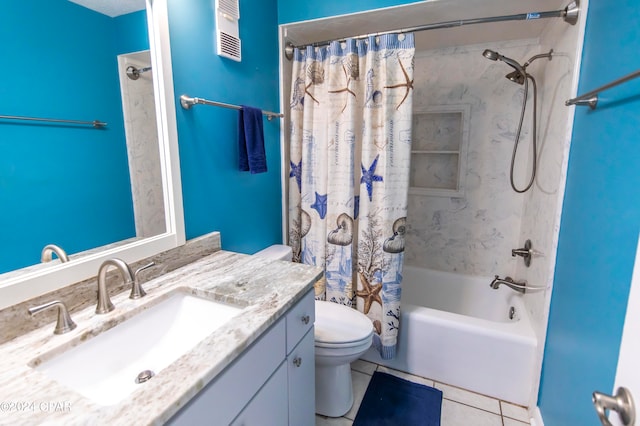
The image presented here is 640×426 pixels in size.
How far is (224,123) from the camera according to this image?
1568mm

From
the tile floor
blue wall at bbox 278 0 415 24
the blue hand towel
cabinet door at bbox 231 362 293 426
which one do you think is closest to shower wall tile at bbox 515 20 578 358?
the tile floor

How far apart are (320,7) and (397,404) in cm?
229

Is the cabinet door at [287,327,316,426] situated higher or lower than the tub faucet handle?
lower

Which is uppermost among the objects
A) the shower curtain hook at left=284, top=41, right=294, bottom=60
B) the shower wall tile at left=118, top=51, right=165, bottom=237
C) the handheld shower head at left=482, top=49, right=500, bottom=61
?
the shower curtain hook at left=284, top=41, right=294, bottom=60

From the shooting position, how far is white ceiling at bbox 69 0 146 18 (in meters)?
1.01

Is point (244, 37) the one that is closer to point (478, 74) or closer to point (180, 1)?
point (180, 1)

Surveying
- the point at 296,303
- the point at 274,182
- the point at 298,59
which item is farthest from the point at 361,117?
the point at 296,303

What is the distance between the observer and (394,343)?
75.1 inches

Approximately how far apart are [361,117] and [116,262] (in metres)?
1.46

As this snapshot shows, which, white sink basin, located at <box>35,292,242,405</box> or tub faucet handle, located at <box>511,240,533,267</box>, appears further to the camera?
tub faucet handle, located at <box>511,240,533,267</box>

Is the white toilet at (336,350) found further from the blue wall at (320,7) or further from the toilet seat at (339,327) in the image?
the blue wall at (320,7)

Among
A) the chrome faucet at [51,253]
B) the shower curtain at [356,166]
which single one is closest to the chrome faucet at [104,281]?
the chrome faucet at [51,253]

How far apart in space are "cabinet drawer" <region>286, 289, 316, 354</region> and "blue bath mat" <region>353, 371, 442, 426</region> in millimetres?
825

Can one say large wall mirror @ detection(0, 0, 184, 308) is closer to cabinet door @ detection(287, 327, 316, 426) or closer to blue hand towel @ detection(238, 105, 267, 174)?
blue hand towel @ detection(238, 105, 267, 174)
